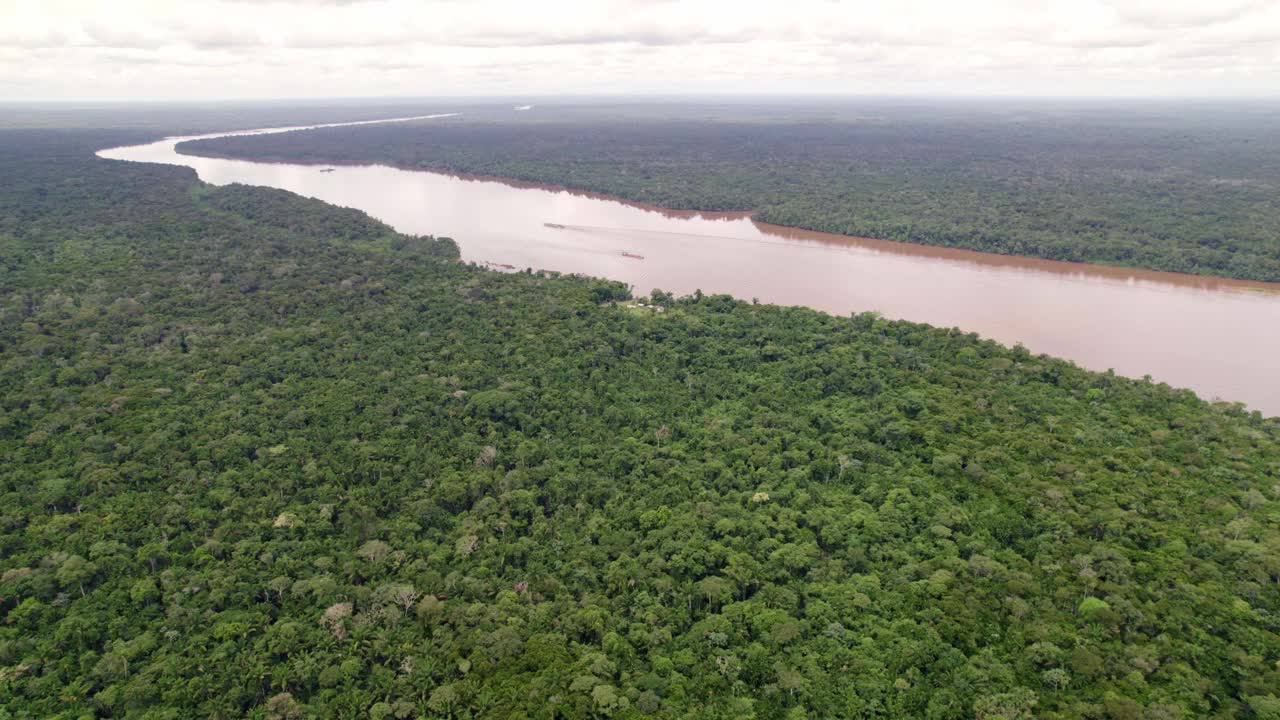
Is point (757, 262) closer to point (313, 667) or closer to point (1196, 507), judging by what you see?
point (1196, 507)

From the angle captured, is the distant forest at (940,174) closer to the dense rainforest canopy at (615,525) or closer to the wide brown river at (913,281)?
the wide brown river at (913,281)

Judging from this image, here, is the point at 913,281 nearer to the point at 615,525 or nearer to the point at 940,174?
the point at 615,525

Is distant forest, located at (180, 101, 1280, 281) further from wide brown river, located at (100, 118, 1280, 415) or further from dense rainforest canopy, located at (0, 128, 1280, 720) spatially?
dense rainforest canopy, located at (0, 128, 1280, 720)

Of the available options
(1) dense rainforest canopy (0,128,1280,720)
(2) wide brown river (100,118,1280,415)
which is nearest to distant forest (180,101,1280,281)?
(2) wide brown river (100,118,1280,415)

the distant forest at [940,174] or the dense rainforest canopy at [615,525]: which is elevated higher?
the distant forest at [940,174]

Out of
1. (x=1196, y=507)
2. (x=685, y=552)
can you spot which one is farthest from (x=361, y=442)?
(x=1196, y=507)

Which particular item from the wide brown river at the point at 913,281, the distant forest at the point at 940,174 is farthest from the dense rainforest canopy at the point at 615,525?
the distant forest at the point at 940,174
